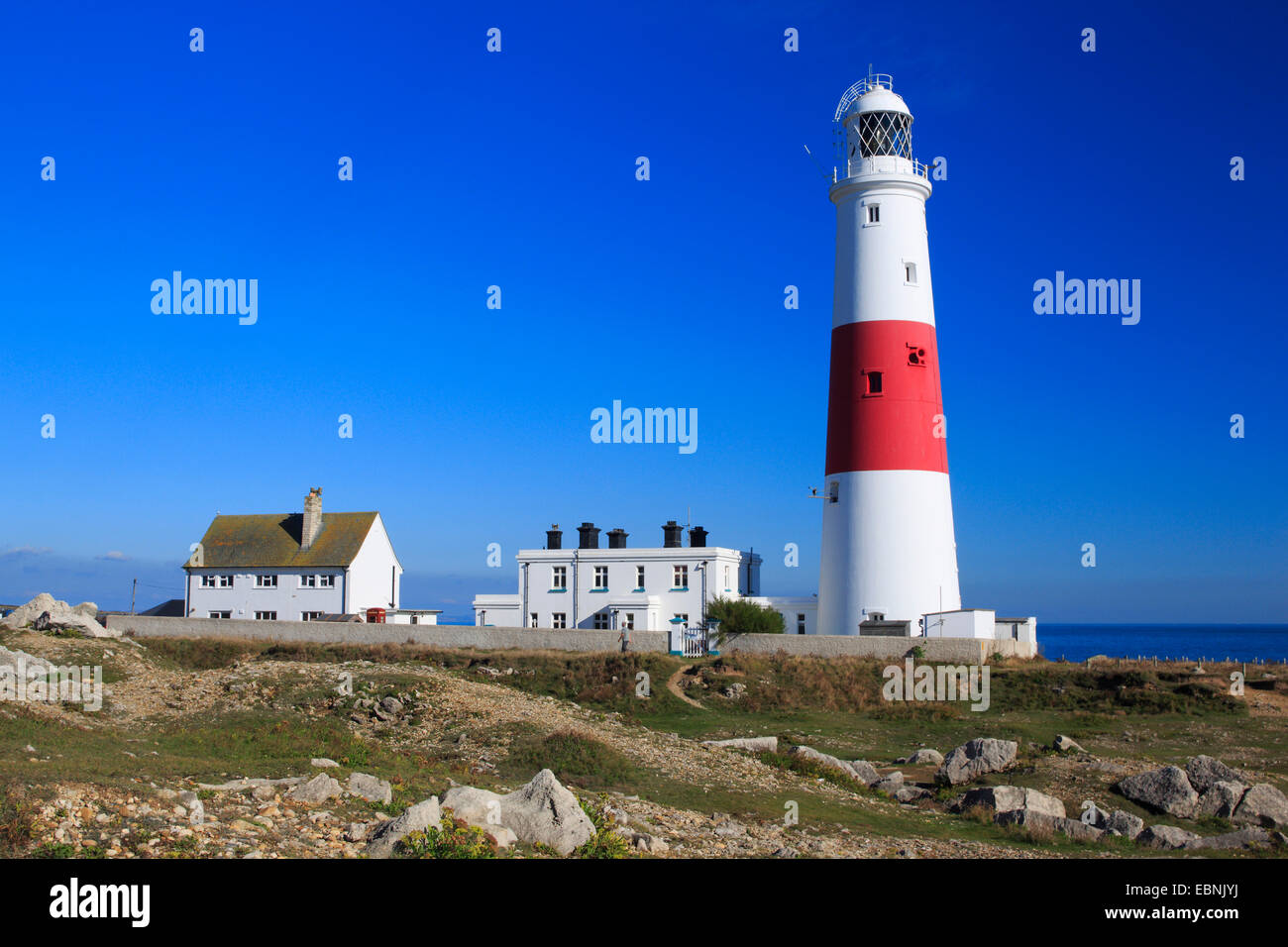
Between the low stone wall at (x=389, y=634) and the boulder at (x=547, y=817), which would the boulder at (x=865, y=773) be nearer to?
the boulder at (x=547, y=817)

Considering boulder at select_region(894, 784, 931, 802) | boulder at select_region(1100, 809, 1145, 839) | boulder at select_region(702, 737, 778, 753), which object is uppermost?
boulder at select_region(1100, 809, 1145, 839)

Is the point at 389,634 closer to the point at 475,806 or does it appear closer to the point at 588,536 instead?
the point at 588,536

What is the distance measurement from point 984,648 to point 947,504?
567 cm

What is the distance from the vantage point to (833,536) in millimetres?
39375

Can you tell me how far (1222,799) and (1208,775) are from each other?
1108 mm

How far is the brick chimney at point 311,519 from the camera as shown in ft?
180

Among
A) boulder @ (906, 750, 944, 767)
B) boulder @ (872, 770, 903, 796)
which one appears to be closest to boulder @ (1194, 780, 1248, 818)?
boulder @ (872, 770, 903, 796)

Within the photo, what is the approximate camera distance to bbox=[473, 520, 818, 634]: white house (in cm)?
4944

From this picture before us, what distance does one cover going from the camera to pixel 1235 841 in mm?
18125

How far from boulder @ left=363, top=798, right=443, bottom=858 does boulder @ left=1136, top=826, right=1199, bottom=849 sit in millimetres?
12765

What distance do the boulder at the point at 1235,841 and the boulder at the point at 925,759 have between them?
349 inches

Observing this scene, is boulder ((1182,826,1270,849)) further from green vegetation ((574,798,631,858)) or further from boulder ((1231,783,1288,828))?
green vegetation ((574,798,631,858))
